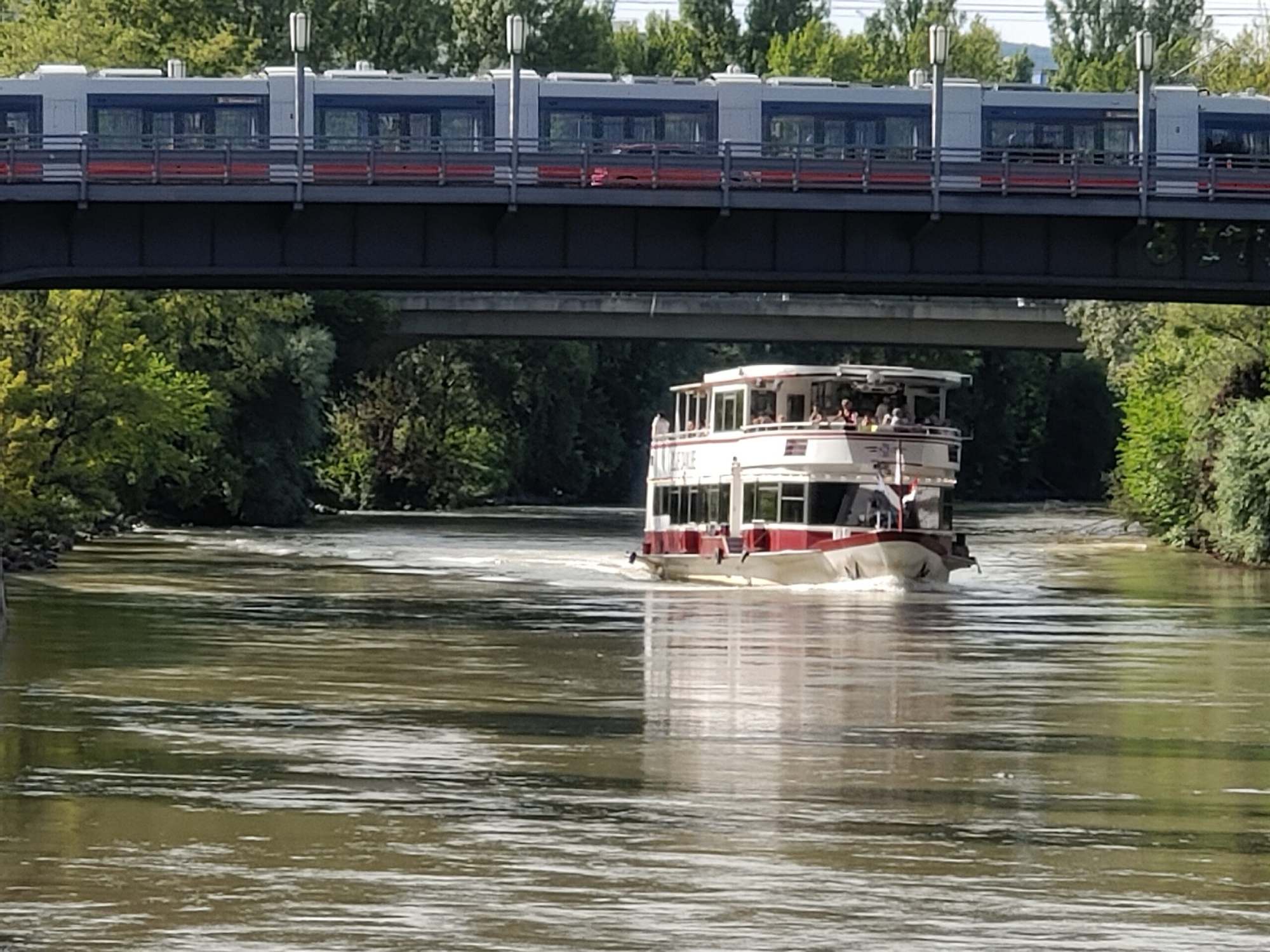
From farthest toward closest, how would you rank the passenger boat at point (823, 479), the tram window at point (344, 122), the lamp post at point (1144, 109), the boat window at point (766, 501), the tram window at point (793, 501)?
the tram window at point (344, 122) < the boat window at point (766, 501) < the tram window at point (793, 501) < the passenger boat at point (823, 479) < the lamp post at point (1144, 109)

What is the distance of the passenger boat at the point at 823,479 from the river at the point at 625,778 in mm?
7346

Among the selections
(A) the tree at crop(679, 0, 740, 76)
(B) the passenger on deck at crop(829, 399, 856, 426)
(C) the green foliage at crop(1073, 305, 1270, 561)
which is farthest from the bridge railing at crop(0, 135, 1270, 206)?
(A) the tree at crop(679, 0, 740, 76)

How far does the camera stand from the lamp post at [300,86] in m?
52.3

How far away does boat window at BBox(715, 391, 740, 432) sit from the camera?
203ft

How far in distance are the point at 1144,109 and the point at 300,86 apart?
58.6 ft

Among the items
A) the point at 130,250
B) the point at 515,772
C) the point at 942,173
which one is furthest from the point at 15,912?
the point at 942,173

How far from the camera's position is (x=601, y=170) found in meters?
59.0

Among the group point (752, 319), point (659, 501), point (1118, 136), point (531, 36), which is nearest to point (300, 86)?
point (659, 501)

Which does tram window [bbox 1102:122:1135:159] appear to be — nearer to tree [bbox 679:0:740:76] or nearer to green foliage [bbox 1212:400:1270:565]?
green foliage [bbox 1212:400:1270:565]

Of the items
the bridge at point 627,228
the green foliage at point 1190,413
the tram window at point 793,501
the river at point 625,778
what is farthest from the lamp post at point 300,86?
the green foliage at point 1190,413

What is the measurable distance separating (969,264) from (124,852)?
123 ft

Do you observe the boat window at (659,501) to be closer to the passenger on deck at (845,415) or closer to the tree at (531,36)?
the passenger on deck at (845,415)

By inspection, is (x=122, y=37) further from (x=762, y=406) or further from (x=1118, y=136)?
(x=1118, y=136)

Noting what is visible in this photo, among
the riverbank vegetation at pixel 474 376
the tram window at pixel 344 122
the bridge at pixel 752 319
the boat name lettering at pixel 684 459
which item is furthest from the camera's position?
the bridge at pixel 752 319
